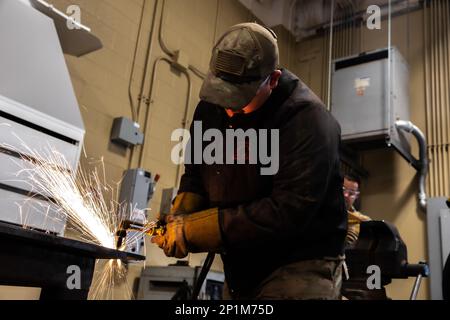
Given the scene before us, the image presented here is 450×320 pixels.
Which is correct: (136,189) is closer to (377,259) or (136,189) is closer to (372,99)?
(377,259)

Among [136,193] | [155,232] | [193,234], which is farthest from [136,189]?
[193,234]

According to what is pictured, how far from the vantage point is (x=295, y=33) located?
19.7ft

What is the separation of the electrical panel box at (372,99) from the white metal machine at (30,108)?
302cm

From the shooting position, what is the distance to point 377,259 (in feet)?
9.73

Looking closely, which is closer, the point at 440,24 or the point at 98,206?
the point at 98,206

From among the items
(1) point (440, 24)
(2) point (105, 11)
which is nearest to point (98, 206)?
(2) point (105, 11)

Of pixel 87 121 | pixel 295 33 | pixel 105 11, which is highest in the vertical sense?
pixel 295 33

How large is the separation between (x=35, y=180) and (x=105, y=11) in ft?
5.67

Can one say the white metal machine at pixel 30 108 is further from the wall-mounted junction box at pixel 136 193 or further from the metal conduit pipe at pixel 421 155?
the metal conduit pipe at pixel 421 155

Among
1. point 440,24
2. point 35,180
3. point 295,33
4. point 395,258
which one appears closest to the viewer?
point 35,180

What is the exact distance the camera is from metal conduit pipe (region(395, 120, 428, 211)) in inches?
186

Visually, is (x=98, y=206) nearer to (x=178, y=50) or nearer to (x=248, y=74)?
(x=178, y=50)

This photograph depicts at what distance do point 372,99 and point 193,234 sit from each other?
3.92m

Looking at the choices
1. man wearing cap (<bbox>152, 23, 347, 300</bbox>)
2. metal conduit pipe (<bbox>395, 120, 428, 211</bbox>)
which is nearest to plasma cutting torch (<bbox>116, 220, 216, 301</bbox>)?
man wearing cap (<bbox>152, 23, 347, 300</bbox>)
